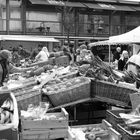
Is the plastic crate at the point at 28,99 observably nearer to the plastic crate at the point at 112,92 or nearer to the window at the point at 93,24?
the plastic crate at the point at 112,92

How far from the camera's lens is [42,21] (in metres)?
23.0

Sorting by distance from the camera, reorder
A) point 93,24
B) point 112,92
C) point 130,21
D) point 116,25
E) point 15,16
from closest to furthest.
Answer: point 112,92 < point 15,16 < point 93,24 < point 116,25 < point 130,21

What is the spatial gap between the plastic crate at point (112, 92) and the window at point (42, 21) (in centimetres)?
1777

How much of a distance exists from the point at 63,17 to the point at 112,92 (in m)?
18.9

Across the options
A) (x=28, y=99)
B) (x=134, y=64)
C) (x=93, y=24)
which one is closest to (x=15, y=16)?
(x=93, y=24)

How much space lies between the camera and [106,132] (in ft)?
11.9

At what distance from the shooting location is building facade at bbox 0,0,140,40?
22.2 metres

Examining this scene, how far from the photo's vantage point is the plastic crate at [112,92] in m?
4.59

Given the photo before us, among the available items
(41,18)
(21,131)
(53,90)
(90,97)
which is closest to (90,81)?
(90,97)

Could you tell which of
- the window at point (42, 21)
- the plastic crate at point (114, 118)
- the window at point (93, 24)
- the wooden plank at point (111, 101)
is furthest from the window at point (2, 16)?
the plastic crate at point (114, 118)

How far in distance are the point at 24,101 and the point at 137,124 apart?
6.49 ft

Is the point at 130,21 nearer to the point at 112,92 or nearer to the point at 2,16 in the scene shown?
the point at 2,16

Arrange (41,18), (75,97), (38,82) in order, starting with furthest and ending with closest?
(41,18)
(38,82)
(75,97)

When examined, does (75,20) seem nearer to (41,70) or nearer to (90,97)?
(41,70)
